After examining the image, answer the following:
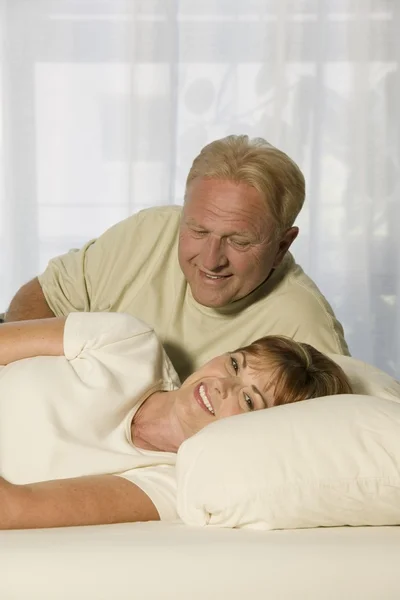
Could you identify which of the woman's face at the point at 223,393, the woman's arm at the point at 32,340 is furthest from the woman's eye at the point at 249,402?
the woman's arm at the point at 32,340

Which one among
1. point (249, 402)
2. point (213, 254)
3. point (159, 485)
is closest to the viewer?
point (159, 485)

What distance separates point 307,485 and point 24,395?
642mm

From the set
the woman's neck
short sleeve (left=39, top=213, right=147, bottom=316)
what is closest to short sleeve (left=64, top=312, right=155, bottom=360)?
the woman's neck

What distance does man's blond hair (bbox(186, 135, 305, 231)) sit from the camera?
2334 millimetres

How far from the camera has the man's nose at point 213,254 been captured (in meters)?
2.32

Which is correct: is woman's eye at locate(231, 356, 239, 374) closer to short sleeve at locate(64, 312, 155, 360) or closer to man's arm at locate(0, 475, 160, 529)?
short sleeve at locate(64, 312, 155, 360)

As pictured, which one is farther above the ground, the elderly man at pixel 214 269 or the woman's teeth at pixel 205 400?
the elderly man at pixel 214 269

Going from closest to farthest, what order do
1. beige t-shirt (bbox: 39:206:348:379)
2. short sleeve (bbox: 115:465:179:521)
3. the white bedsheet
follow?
the white bedsheet < short sleeve (bbox: 115:465:179:521) < beige t-shirt (bbox: 39:206:348:379)

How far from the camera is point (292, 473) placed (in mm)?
1615

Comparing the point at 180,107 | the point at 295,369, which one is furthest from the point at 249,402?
the point at 180,107

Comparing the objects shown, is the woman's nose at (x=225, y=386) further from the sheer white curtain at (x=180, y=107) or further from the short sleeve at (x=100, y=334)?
the sheer white curtain at (x=180, y=107)

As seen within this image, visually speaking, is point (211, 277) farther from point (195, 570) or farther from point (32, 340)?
point (195, 570)

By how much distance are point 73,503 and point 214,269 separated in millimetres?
811

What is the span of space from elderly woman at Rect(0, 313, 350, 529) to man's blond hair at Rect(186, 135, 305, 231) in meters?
0.46
